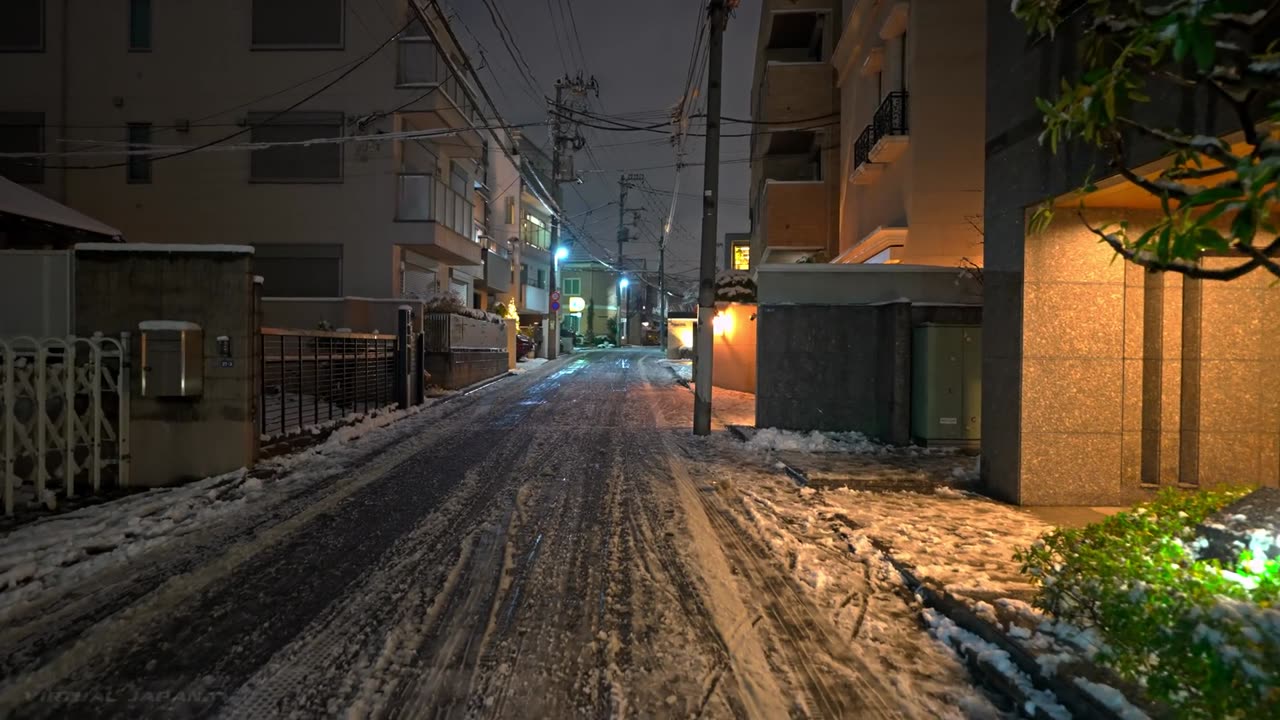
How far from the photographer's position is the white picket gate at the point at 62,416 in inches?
278

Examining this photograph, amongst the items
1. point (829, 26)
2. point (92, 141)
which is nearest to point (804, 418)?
point (829, 26)

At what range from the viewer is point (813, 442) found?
1089 centimetres

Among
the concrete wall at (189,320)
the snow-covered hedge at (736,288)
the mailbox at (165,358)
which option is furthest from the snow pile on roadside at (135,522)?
the snow-covered hedge at (736,288)

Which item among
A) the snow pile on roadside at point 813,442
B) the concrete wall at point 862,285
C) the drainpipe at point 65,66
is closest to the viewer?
the snow pile on roadside at point 813,442

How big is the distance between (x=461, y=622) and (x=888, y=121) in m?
13.4

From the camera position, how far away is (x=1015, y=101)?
6922mm

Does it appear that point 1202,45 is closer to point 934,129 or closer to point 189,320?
point 189,320

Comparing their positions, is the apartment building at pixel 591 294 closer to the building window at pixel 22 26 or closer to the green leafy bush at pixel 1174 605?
the building window at pixel 22 26

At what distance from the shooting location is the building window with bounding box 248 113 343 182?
20.5 meters

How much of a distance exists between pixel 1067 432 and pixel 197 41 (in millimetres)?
24236

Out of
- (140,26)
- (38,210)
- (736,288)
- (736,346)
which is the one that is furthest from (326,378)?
(140,26)

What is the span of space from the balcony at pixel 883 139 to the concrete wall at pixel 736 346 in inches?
246

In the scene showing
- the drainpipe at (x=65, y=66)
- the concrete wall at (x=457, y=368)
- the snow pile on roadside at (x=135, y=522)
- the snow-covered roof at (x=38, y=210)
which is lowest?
the snow pile on roadside at (x=135, y=522)

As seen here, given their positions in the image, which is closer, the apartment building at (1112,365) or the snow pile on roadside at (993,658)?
the snow pile on roadside at (993,658)
